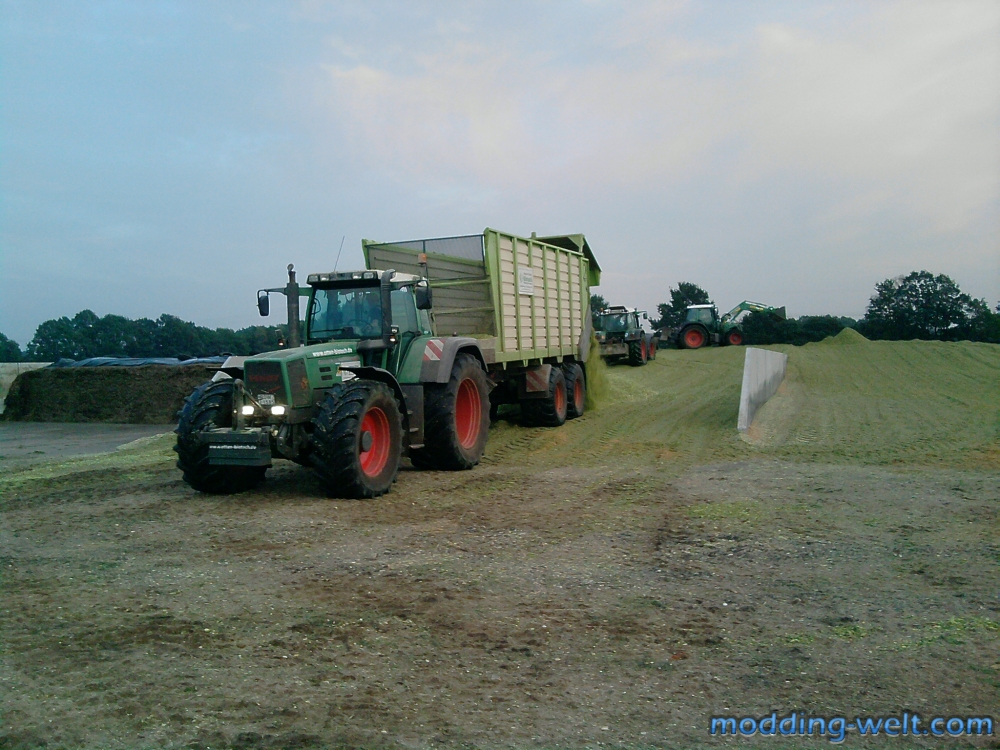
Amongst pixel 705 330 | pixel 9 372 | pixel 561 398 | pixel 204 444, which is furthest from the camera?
pixel 705 330

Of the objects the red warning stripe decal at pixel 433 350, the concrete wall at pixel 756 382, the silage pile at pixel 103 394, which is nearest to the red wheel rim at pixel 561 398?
the concrete wall at pixel 756 382

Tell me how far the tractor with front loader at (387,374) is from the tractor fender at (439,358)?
14 mm

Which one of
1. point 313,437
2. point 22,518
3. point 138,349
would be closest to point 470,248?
point 313,437

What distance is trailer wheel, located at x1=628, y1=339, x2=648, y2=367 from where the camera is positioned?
25.8 meters

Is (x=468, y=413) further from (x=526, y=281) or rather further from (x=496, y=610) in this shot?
(x=496, y=610)

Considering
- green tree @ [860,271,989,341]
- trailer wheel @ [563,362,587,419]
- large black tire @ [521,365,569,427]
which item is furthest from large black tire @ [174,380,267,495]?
green tree @ [860,271,989,341]

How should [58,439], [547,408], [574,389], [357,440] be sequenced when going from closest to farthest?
[357,440]
[547,408]
[574,389]
[58,439]

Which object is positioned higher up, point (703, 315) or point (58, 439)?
point (703, 315)

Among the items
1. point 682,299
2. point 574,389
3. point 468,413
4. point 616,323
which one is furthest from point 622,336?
point 682,299

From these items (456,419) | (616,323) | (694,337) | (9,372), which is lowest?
(456,419)

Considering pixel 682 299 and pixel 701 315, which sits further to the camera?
pixel 682 299

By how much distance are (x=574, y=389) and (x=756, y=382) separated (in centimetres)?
309

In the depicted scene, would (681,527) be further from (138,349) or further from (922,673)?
(138,349)

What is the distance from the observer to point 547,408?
42.4ft
